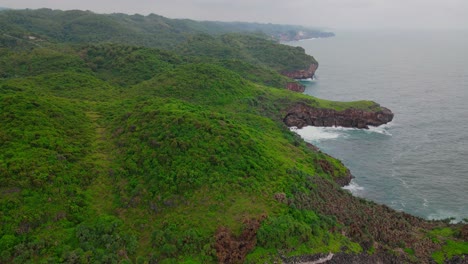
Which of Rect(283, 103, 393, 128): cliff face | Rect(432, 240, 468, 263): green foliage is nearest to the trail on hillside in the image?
Rect(432, 240, 468, 263): green foliage

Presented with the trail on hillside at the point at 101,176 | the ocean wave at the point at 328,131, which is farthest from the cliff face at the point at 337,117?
the trail on hillside at the point at 101,176

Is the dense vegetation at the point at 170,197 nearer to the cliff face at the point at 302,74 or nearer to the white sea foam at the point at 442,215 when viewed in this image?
the white sea foam at the point at 442,215

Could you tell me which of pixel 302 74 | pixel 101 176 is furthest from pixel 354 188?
pixel 302 74

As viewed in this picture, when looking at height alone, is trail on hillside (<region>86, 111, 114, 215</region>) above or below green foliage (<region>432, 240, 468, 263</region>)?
above

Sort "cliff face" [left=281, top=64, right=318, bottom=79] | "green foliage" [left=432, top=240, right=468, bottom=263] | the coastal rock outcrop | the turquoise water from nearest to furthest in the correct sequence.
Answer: "green foliage" [left=432, top=240, right=468, bottom=263] < the turquoise water < the coastal rock outcrop < "cliff face" [left=281, top=64, right=318, bottom=79]

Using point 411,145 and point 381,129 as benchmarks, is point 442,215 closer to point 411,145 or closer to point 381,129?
point 411,145

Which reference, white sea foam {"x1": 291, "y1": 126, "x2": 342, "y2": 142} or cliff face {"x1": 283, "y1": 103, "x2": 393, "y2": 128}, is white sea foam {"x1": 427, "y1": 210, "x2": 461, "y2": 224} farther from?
cliff face {"x1": 283, "y1": 103, "x2": 393, "y2": 128}
